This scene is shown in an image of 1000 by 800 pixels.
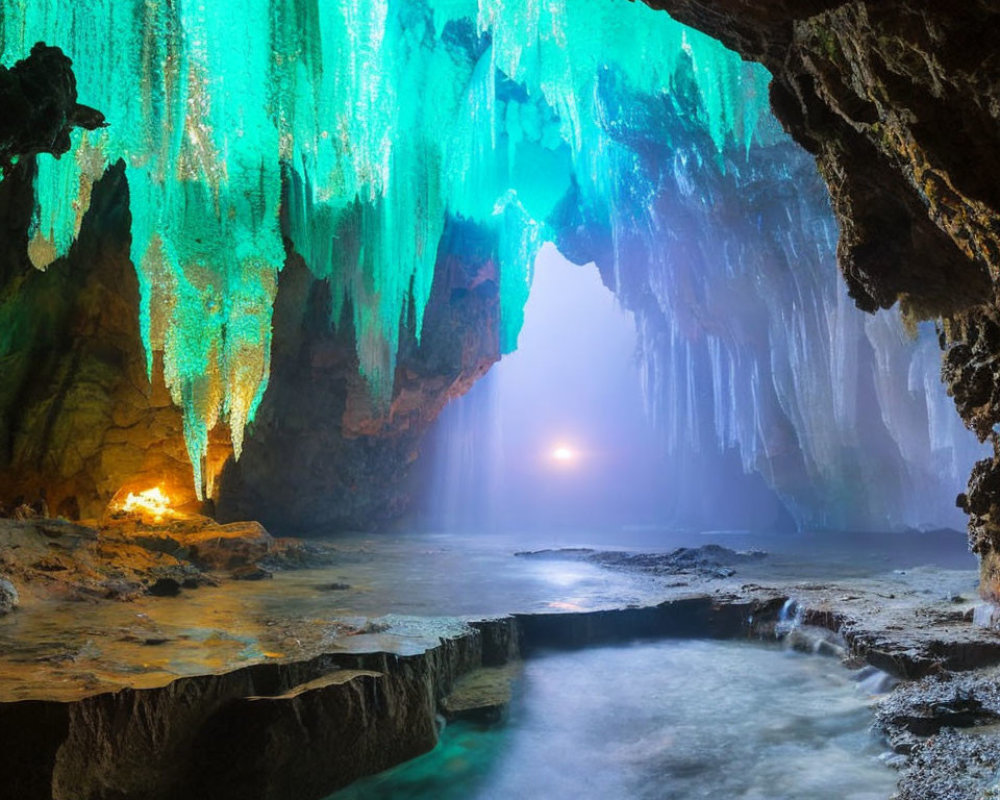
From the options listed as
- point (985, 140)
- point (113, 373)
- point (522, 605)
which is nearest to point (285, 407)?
point (113, 373)

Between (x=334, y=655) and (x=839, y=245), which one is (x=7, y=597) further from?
(x=839, y=245)

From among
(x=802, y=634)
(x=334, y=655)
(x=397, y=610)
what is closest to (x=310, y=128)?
(x=397, y=610)

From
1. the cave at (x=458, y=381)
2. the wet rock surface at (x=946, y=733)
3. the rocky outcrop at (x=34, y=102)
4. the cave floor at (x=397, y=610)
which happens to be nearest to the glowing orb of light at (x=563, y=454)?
the cave at (x=458, y=381)

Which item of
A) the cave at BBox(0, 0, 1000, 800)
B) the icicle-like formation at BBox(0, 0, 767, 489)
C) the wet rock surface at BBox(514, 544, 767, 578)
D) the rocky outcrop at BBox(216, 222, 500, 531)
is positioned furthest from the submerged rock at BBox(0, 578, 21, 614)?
the rocky outcrop at BBox(216, 222, 500, 531)

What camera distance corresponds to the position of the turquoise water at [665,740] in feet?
13.6

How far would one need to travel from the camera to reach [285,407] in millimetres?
17344

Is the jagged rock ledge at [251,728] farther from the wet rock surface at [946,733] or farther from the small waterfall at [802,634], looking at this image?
the small waterfall at [802,634]

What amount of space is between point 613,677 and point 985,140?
495 centimetres

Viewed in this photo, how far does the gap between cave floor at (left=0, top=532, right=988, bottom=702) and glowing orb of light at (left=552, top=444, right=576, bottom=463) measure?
133 ft

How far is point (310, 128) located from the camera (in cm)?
889

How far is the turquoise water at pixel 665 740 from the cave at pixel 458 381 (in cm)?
4

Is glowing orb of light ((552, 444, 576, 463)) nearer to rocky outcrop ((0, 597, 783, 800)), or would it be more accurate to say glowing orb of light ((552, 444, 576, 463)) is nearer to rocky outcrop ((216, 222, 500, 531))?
rocky outcrop ((216, 222, 500, 531))

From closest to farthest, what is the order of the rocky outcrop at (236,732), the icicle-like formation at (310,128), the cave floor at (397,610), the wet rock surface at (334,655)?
the rocky outcrop at (236,732) < the wet rock surface at (334,655) < the cave floor at (397,610) < the icicle-like formation at (310,128)

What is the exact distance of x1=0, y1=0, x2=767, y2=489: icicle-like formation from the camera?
7258 millimetres
